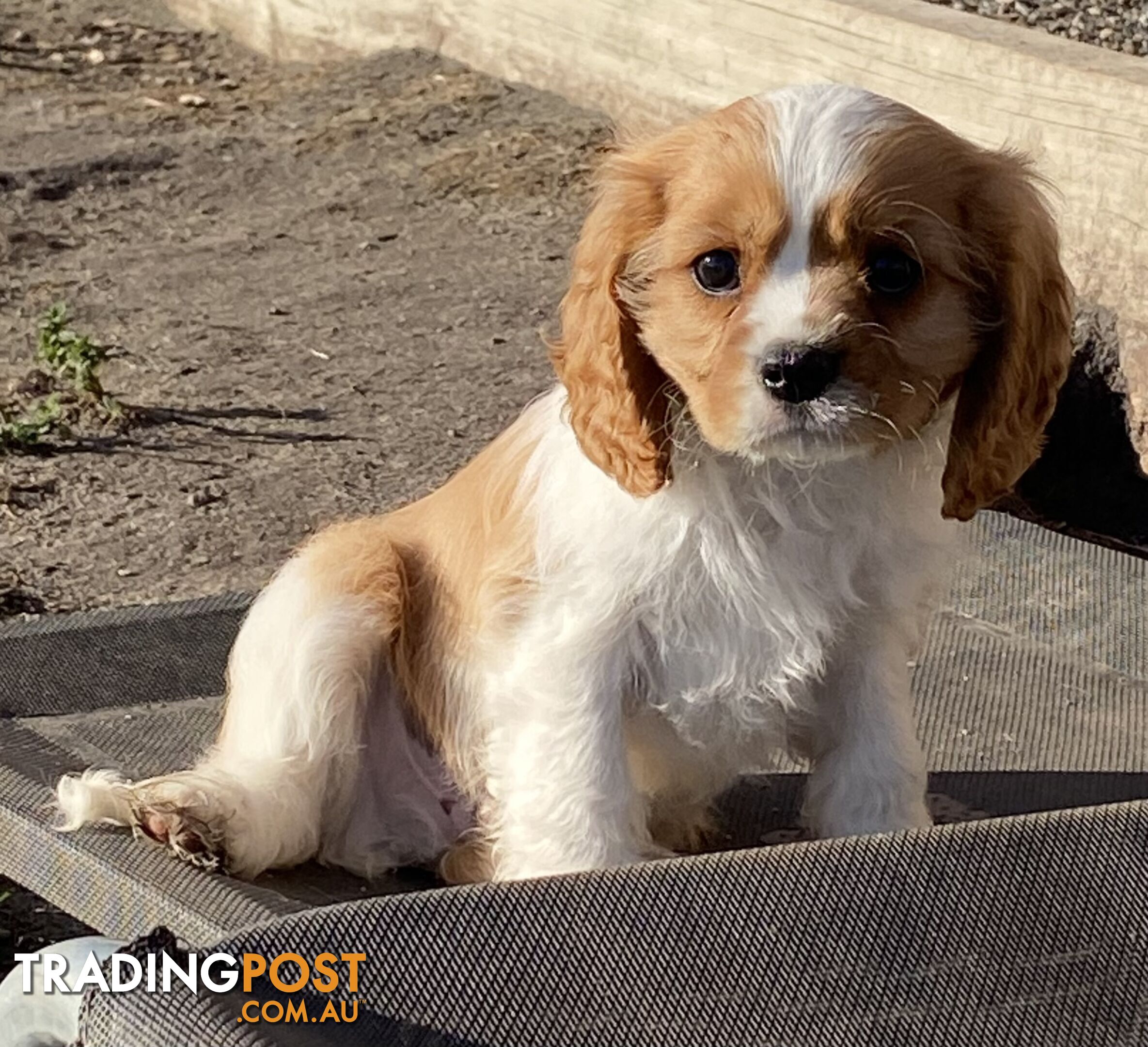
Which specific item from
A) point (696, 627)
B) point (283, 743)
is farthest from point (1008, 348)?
point (283, 743)

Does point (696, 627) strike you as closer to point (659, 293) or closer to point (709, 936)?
point (659, 293)

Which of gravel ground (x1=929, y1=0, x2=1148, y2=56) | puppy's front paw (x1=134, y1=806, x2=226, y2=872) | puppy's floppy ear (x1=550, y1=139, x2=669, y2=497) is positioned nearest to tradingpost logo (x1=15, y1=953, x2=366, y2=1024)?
puppy's front paw (x1=134, y1=806, x2=226, y2=872)

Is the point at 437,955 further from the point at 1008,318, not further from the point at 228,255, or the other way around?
the point at 228,255

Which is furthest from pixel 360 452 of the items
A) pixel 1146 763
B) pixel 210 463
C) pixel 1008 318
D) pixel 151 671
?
pixel 1008 318

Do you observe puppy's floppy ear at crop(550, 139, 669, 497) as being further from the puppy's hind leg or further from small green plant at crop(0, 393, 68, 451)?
small green plant at crop(0, 393, 68, 451)

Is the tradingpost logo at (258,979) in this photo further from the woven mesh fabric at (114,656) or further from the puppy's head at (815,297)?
the woven mesh fabric at (114,656)

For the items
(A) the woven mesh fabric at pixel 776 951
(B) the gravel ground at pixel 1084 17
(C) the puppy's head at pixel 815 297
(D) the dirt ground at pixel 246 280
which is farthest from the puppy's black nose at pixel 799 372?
(B) the gravel ground at pixel 1084 17

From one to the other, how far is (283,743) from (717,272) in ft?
3.79

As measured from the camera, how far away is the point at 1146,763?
4141 mm

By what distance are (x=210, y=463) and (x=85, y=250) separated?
7.84 ft

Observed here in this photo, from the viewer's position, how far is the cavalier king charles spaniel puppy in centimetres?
296

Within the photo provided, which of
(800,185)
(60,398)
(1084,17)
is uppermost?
(800,185)

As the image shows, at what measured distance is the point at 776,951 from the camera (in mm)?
2613

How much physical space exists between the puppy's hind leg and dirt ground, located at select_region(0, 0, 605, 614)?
2.02m
